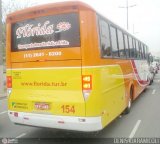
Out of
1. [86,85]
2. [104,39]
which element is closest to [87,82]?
[86,85]

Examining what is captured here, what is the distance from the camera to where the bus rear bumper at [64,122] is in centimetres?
688

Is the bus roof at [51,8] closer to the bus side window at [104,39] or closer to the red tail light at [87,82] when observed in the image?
the bus side window at [104,39]

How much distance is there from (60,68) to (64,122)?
1.17m

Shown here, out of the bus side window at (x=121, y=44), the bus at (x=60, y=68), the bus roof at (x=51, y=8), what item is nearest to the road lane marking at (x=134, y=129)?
the bus at (x=60, y=68)

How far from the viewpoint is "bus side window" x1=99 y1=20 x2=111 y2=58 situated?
7.68 meters

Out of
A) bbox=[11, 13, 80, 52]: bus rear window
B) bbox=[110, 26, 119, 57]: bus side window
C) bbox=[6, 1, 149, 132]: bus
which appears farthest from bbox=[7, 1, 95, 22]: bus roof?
bbox=[110, 26, 119, 57]: bus side window

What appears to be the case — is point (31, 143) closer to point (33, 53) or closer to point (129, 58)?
point (33, 53)

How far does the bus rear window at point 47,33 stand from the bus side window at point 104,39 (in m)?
0.81

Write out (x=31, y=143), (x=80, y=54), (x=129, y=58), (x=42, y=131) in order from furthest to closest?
(x=129, y=58) → (x=42, y=131) → (x=31, y=143) → (x=80, y=54)

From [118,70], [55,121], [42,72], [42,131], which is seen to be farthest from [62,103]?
[118,70]

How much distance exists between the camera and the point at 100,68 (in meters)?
7.27

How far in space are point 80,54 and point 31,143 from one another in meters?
2.38

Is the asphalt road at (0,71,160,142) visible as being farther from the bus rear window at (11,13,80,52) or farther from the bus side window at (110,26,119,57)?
the bus rear window at (11,13,80,52)

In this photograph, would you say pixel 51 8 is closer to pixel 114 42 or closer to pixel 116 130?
pixel 114 42
